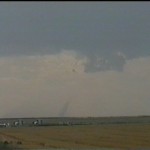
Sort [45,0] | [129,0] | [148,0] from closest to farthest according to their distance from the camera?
[45,0] → [129,0] → [148,0]

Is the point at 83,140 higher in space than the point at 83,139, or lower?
higher

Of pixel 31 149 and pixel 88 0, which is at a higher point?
pixel 88 0

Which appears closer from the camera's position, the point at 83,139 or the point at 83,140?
the point at 83,140

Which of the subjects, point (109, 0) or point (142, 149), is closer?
point (109, 0)

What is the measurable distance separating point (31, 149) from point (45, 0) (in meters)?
24.8

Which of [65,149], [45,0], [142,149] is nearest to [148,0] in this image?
[45,0]

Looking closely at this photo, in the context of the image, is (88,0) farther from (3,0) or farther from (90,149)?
(90,149)

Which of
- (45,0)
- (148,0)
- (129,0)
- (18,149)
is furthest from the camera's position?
(18,149)

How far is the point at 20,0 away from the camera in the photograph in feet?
52.1

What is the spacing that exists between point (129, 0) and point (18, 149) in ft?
78.3

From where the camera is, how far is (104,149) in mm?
38438

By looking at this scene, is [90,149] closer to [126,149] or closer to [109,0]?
[126,149]

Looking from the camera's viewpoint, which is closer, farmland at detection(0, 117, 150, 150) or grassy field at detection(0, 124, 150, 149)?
farmland at detection(0, 117, 150, 150)

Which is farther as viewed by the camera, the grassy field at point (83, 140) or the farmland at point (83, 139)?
the grassy field at point (83, 140)
